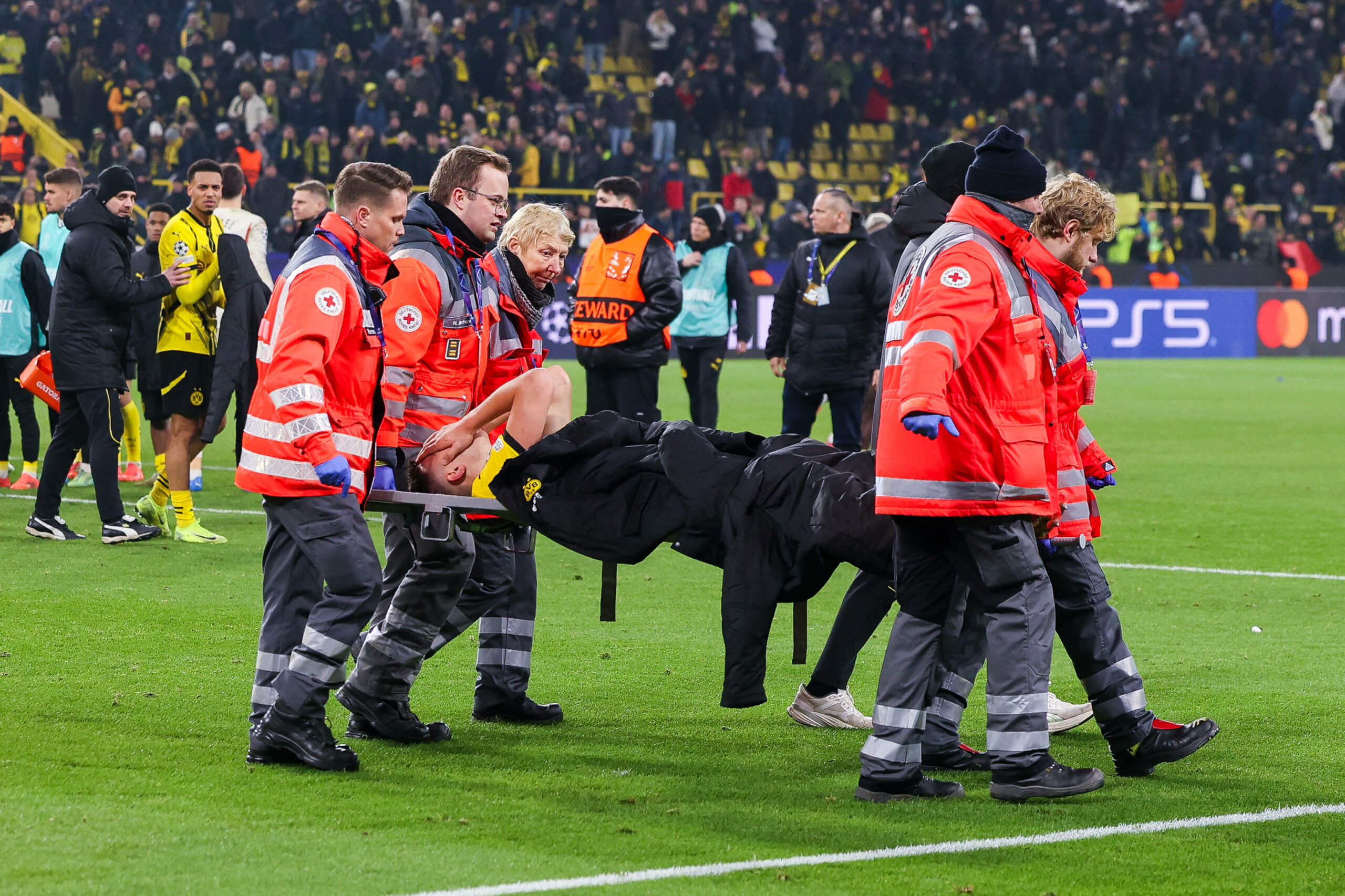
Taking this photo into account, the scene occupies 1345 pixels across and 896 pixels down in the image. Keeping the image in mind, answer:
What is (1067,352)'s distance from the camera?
16.9 ft

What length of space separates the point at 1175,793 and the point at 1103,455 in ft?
3.66

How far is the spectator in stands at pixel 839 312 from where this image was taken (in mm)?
11164

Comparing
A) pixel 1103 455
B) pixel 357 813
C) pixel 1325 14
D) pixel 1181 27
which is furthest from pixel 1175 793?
pixel 1325 14

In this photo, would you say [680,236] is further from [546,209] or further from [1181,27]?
[546,209]

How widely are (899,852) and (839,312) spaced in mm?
7141

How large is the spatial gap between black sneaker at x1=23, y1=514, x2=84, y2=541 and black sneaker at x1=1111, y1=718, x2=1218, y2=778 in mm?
6660

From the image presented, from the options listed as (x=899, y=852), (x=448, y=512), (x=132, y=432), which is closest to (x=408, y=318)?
(x=448, y=512)

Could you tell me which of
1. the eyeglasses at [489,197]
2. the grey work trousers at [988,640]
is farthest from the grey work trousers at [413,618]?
the grey work trousers at [988,640]

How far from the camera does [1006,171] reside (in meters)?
4.94

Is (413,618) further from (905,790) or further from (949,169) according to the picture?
(949,169)

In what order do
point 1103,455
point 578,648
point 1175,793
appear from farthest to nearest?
point 578,648 < point 1103,455 < point 1175,793

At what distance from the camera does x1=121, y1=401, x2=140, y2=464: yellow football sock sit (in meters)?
12.8

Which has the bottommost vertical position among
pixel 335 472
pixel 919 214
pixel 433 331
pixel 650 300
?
pixel 335 472

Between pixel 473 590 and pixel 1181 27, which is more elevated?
pixel 1181 27
